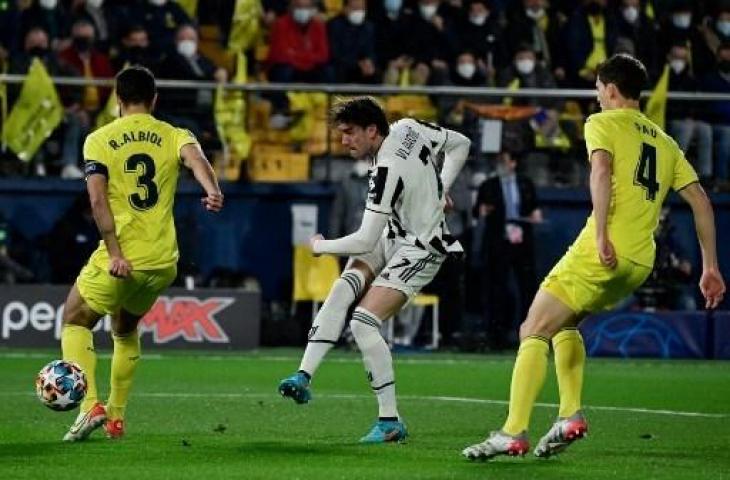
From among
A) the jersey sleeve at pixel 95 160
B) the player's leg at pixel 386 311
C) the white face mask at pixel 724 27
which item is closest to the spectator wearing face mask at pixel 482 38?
the white face mask at pixel 724 27

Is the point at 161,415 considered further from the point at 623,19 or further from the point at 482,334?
the point at 623,19

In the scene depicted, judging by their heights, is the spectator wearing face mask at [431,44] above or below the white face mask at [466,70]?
above

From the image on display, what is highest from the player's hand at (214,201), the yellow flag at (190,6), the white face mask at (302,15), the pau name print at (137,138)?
the yellow flag at (190,6)

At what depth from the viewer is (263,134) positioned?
22547 mm

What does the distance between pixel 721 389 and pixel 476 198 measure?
19.3 ft

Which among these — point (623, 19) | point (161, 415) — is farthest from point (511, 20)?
point (161, 415)

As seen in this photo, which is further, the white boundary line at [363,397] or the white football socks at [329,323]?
the white boundary line at [363,397]

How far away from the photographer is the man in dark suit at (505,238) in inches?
861

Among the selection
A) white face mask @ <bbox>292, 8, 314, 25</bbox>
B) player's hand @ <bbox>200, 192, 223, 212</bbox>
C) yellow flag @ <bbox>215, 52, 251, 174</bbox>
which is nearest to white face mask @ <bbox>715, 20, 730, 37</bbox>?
white face mask @ <bbox>292, 8, 314, 25</bbox>

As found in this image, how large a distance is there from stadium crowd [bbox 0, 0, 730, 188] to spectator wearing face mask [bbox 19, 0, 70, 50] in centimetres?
2

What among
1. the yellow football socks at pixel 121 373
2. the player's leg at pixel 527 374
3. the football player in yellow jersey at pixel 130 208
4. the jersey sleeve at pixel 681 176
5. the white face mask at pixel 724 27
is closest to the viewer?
the player's leg at pixel 527 374

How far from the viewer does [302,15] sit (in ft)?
77.2

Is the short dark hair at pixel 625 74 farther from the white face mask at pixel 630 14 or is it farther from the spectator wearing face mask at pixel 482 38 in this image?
the white face mask at pixel 630 14

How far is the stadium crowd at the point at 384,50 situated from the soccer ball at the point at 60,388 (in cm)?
1139
